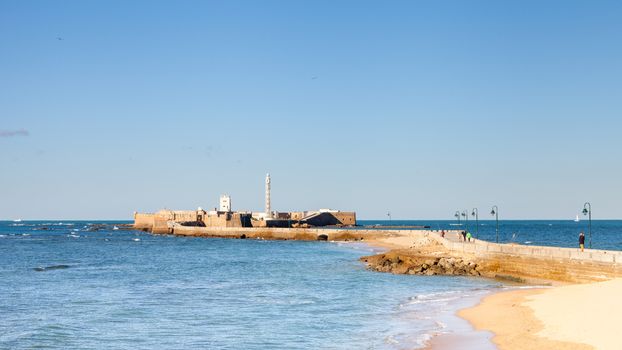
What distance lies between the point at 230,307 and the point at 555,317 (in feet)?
46.2

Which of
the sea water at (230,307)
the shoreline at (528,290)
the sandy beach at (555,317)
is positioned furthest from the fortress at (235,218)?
the sandy beach at (555,317)

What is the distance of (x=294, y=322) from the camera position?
90.5 ft

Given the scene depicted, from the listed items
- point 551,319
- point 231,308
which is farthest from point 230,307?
point 551,319

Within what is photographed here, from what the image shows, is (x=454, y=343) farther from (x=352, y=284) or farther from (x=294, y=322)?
(x=352, y=284)

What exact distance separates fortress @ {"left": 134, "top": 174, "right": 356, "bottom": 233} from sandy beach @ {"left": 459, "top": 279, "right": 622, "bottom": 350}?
114 m

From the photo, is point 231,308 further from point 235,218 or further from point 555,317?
point 235,218

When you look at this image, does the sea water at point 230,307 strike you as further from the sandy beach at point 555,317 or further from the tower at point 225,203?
the tower at point 225,203

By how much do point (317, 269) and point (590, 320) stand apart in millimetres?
31479

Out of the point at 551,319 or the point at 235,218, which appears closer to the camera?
the point at 551,319

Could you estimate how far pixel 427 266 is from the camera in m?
48.5

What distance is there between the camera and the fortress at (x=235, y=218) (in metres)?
145

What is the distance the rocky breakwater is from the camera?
155 feet

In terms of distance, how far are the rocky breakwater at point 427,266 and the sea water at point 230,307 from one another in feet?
5.57

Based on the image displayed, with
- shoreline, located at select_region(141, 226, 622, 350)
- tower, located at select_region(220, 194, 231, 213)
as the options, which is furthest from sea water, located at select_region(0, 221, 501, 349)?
tower, located at select_region(220, 194, 231, 213)
